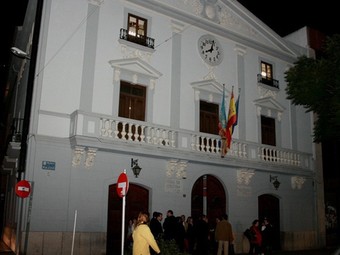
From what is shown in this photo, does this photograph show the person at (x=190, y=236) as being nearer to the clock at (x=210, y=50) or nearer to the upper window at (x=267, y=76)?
the clock at (x=210, y=50)

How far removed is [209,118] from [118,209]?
21.7 ft

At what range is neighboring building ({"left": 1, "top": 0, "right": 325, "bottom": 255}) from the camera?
549 inches

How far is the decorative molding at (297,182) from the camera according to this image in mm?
20891

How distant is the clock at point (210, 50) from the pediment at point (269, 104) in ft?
10.5

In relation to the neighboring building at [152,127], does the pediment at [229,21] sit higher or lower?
higher

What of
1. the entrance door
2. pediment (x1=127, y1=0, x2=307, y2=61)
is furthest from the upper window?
the entrance door

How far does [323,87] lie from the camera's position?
14.0 m

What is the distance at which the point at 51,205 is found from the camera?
44.8 ft

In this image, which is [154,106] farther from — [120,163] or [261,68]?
[261,68]

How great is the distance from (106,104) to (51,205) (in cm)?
450

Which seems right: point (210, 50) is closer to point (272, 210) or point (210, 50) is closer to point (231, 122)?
point (231, 122)

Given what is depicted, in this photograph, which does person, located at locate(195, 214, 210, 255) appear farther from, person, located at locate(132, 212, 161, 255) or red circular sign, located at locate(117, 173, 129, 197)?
person, located at locate(132, 212, 161, 255)

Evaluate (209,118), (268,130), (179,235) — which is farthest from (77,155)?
(268,130)

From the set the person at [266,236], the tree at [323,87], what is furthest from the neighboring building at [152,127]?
the tree at [323,87]
